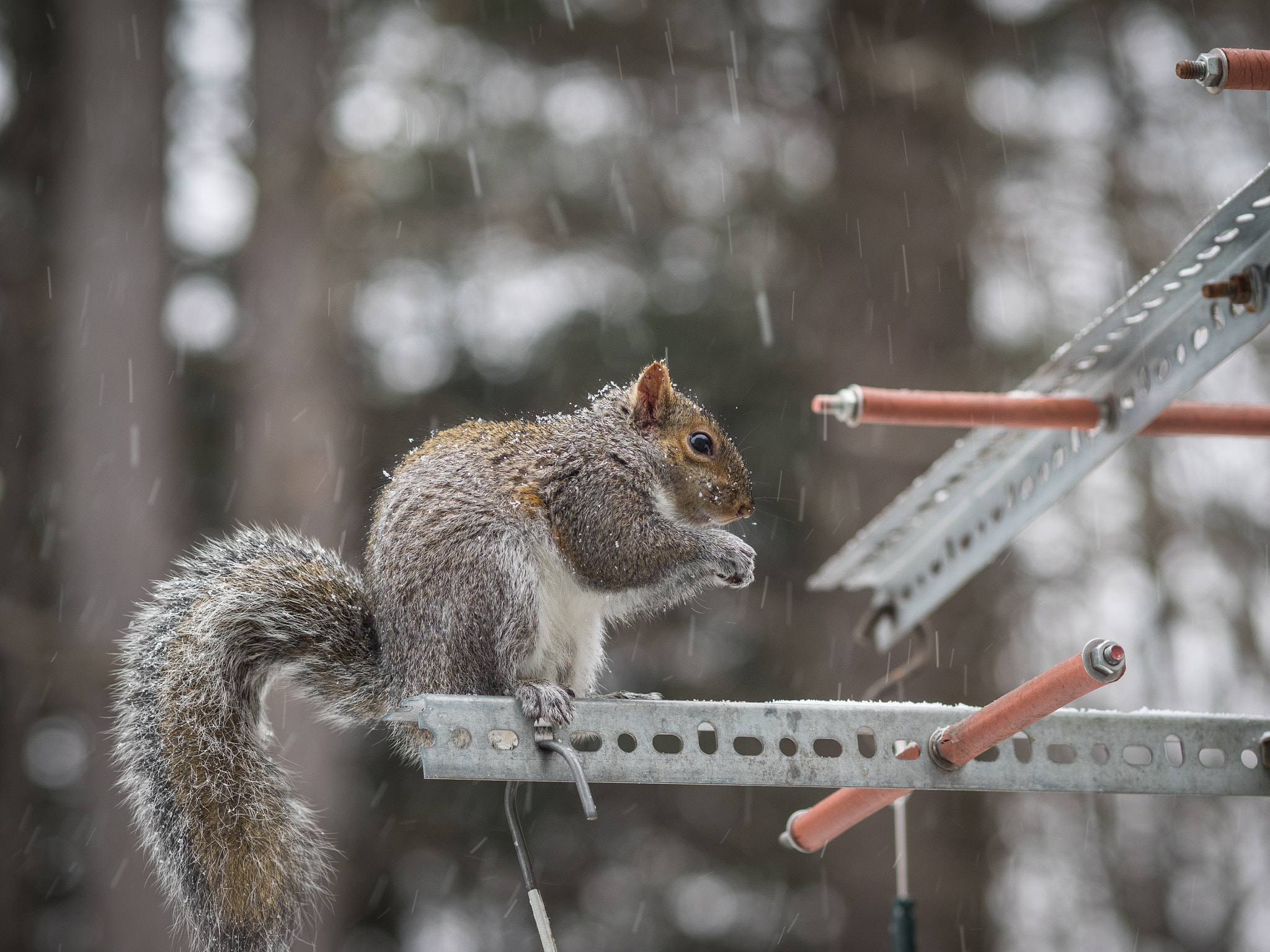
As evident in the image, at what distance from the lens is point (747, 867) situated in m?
3.71

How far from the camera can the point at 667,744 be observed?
3.19 feet

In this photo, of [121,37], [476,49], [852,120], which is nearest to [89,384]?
[121,37]

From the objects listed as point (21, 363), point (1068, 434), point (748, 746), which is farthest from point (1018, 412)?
point (21, 363)

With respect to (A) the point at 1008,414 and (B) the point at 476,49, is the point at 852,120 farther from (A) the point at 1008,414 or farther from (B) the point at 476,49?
(A) the point at 1008,414

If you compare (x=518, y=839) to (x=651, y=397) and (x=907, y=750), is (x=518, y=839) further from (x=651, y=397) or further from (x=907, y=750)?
(x=651, y=397)

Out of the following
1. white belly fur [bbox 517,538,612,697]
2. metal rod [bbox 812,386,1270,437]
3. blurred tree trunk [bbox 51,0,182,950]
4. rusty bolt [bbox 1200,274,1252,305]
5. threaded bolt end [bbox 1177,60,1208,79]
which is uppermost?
blurred tree trunk [bbox 51,0,182,950]

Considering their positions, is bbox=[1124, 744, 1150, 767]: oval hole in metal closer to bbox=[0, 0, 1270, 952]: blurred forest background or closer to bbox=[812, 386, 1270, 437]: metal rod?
bbox=[812, 386, 1270, 437]: metal rod

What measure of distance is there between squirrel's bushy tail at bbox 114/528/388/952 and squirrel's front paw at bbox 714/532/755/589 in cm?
43

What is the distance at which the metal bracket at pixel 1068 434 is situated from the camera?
1061 millimetres

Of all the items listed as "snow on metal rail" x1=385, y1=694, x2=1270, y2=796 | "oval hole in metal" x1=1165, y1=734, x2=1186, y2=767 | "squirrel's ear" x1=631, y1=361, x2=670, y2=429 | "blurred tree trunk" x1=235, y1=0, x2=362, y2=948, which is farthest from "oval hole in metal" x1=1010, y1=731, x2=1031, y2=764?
"blurred tree trunk" x1=235, y1=0, x2=362, y2=948

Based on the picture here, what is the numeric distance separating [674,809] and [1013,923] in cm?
116

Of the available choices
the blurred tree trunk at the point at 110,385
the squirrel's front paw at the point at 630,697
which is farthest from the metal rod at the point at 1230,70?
the blurred tree trunk at the point at 110,385

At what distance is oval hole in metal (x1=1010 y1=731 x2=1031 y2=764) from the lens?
1.05m

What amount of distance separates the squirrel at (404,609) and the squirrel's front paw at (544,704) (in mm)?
36
